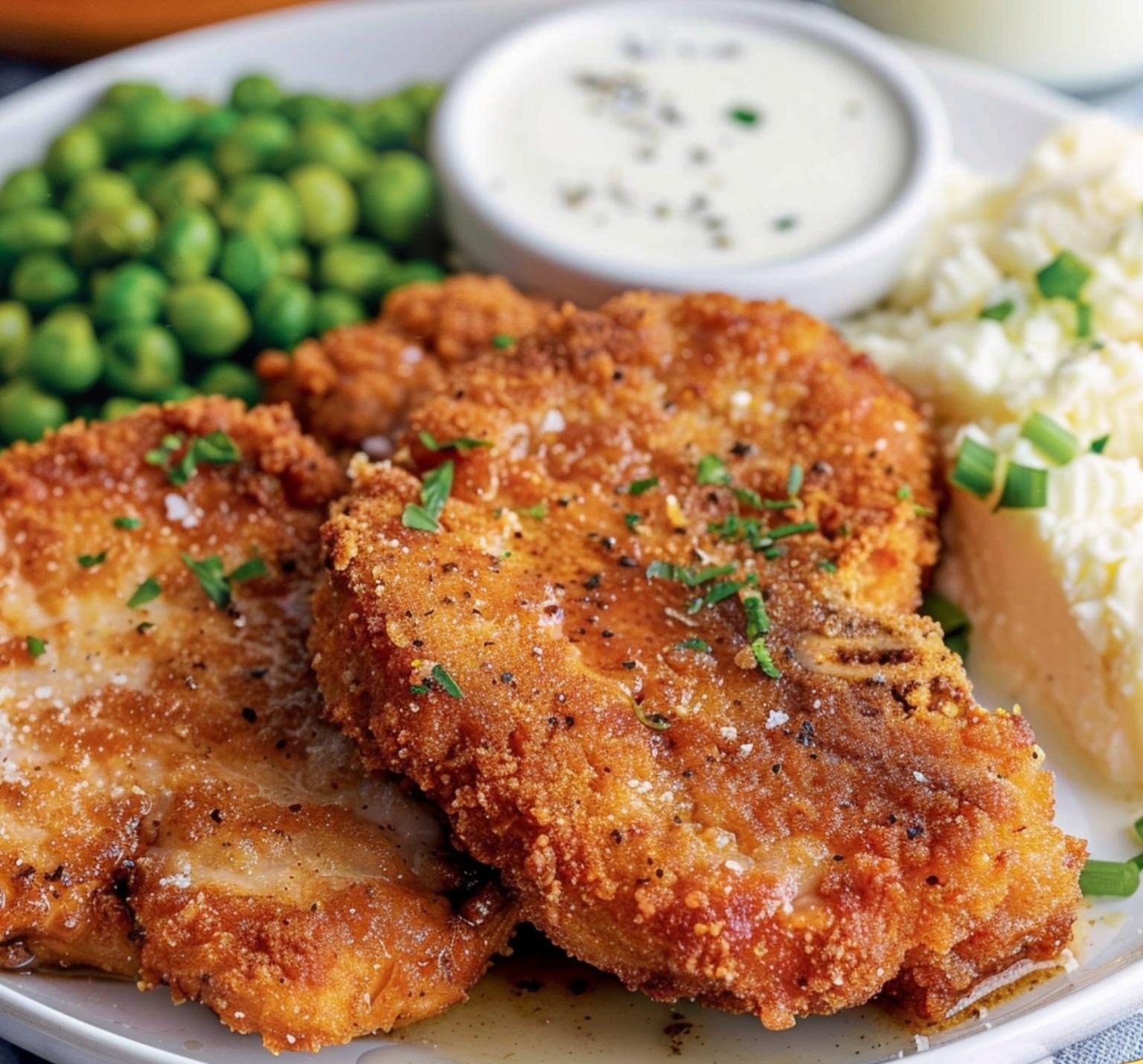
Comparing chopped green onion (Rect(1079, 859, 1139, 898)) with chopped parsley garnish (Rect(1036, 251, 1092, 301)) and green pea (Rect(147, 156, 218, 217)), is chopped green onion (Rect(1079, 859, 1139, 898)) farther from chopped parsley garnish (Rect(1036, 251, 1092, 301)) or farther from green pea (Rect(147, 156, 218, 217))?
green pea (Rect(147, 156, 218, 217))

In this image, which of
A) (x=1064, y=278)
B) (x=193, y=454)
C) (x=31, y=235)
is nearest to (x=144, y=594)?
(x=193, y=454)

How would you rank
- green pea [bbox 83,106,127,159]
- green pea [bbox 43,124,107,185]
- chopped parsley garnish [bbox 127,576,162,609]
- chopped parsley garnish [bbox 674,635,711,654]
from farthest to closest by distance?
green pea [bbox 83,106,127,159]
green pea [bbox 43,124,107,185]
chopped parsley garnish [bbox 127,576,162,609]
chopped parsley garnish [bbox 674,635,711,654]

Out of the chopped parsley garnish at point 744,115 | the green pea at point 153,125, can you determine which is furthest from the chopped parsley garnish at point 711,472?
the green pea at point 153,125

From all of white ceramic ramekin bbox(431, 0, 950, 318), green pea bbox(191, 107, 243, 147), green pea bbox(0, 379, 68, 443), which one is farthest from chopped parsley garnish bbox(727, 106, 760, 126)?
green pea bbox(0, 379, 68, 443)

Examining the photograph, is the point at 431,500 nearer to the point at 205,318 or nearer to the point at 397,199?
the point at 205,318

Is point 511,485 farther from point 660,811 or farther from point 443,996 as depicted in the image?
point 443,996

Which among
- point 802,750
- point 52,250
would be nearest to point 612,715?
point 802,750
